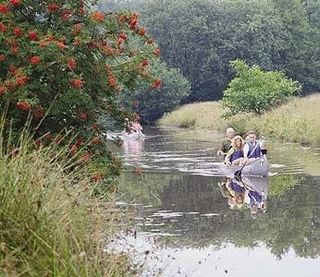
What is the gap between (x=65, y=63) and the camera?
906cm

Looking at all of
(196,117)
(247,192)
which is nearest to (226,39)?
(196,117)

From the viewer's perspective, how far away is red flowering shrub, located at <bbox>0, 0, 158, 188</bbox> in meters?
9.09

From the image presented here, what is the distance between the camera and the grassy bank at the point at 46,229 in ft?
17.9

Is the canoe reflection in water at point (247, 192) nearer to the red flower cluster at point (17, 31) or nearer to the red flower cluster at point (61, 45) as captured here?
the red flower cluster at point (61, 45)

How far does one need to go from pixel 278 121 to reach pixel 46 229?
1231 inches

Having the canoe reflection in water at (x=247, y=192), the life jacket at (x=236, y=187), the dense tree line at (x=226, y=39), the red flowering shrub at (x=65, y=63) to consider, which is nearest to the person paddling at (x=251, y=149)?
the canoe reflection in water at (x=247, y=192)

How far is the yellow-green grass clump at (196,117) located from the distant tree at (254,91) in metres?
3.59

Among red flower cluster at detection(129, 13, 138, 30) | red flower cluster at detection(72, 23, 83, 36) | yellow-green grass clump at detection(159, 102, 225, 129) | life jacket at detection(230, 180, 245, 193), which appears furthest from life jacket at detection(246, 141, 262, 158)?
yellow-green grass clump at detection(159, 102, 225, 129)

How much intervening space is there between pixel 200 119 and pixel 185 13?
1616 centimetres

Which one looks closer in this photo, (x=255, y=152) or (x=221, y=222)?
(x=221, y=222)

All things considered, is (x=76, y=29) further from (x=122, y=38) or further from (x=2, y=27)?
(x=2, y=27)

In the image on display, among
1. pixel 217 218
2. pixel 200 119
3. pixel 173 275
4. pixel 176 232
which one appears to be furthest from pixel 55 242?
pixel 200 119

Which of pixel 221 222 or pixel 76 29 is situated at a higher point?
pixel 76 29

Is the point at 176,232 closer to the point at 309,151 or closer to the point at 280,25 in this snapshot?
the point at 309,151
